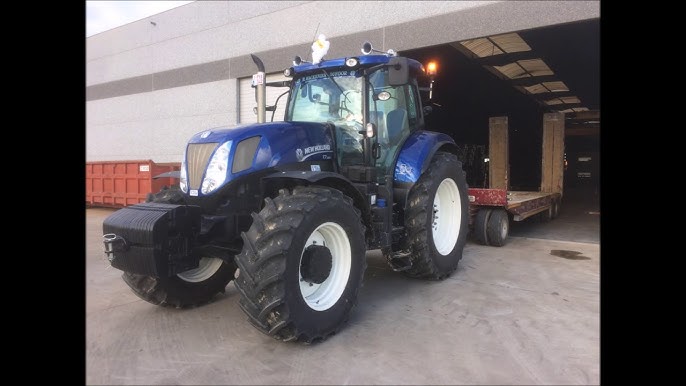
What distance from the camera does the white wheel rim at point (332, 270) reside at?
3.51 m

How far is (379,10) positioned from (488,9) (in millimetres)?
2213

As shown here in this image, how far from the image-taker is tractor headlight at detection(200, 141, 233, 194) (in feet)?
11.7

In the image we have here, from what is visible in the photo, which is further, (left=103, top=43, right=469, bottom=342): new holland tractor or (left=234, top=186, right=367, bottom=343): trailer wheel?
(left=103, top=43, right=469, bottom=342): new holland tractor

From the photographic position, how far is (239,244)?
150 inches

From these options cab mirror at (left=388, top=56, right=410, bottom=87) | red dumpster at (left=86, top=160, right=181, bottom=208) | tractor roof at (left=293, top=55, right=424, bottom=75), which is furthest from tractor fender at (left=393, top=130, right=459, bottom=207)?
red dumpster at (left=86, top=160, right=181, bottom=208)

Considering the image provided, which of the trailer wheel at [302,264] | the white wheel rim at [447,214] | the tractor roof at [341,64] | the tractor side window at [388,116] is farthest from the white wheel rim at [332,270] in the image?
the white wheel rim at [447,214]

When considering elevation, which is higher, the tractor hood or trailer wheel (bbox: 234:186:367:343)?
the tractor hood

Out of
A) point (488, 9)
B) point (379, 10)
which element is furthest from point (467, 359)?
A: point (379, 10)

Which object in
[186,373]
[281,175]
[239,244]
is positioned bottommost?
[186,373]

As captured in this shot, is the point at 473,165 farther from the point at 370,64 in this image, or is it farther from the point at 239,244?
the point at 239,244

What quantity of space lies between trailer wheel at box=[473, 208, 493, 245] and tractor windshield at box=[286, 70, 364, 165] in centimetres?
370

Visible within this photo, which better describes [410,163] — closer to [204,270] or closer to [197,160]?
[197,160]

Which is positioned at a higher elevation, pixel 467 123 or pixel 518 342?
pixel 467 123

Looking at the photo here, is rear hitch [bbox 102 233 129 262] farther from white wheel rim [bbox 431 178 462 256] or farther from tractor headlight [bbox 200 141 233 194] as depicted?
white wheel rim [bbox 431 178 462 256]
